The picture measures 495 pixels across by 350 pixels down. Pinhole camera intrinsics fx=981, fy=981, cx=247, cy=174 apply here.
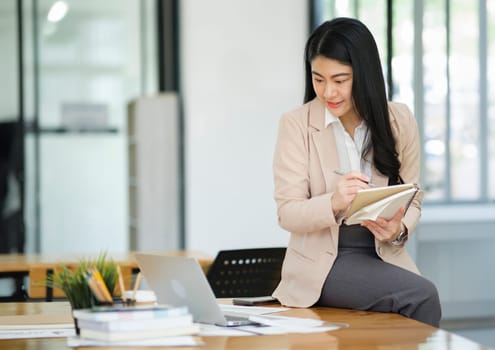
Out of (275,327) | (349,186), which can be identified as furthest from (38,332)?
(349,186)

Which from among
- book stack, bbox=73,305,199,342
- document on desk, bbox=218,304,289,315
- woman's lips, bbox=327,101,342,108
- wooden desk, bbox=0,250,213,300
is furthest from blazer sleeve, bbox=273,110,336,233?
wooden desk, bbox=0,250,213,300

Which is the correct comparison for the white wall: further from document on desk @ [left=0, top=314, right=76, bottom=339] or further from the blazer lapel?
document on desk @ [left=0, top=314, right=76, bottom=339]

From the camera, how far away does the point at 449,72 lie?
820cm

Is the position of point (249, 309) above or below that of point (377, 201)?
below

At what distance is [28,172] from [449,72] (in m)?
3.66

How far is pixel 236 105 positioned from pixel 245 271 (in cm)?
357

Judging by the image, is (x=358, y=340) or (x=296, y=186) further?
(x=296, y=186)

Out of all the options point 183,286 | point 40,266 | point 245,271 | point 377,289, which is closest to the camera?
point 183,286

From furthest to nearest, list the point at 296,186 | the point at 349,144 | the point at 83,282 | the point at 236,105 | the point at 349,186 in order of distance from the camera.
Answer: the point at 236,105
the point at 349,144
the point at 296,186
the point at 349,186
the point at 83,282

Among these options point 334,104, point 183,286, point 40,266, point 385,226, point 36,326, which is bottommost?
point 40,266

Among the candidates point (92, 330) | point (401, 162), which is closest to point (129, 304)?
point (92, 330)

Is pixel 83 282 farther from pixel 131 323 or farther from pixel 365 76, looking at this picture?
pixel 365 76

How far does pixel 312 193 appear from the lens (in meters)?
3.05

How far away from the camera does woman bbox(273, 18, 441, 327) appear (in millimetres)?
2861
